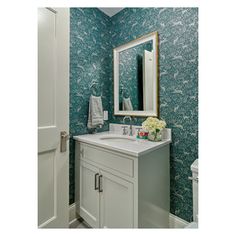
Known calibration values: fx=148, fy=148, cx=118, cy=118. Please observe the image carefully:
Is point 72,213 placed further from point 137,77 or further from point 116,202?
point 137,77

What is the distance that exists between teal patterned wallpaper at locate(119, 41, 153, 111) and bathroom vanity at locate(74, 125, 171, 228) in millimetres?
544

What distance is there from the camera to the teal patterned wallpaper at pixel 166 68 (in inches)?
51.5

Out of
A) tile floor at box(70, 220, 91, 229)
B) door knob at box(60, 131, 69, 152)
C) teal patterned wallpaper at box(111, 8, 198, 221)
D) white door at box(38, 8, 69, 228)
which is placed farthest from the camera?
tile floor at box(70, 220, 91, 229)

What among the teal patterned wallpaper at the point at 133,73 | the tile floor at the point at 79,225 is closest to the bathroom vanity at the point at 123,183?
the tile floor at the point at 79,225

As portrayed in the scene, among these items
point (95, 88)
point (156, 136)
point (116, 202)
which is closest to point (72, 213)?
point (116, 202)

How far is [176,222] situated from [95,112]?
4.52 feet

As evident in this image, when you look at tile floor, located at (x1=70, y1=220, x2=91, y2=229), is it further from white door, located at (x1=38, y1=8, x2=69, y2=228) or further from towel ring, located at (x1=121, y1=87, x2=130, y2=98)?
towel ring, located at (x1=121, y1=87, x2=130, y2=98)

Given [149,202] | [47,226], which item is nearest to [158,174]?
[149,202]

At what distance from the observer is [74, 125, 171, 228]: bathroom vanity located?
107 centimetres

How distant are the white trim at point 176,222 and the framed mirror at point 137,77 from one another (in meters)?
1.00

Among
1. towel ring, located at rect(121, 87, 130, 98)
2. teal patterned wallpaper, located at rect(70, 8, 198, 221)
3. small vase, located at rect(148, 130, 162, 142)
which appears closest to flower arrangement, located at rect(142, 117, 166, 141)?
small vase, located at rect(148, 130, 162, 142)

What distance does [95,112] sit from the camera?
1772mm
